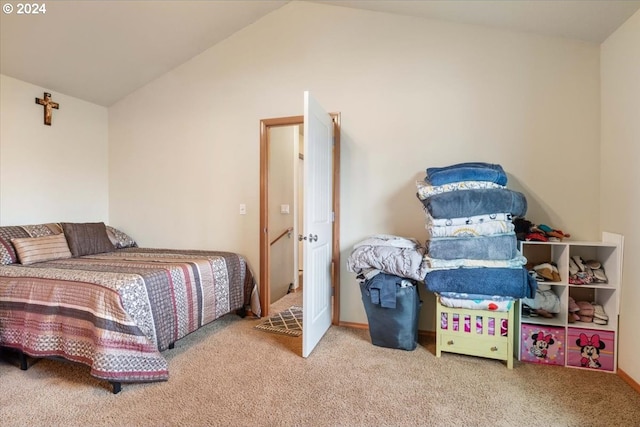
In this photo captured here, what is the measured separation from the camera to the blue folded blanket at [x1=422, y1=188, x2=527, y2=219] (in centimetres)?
220

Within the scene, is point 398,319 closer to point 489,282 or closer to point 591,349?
point 489,282

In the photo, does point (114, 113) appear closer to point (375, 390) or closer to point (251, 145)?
point (251, 145)

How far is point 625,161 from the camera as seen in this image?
2.12 meters

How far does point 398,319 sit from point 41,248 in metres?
3.14

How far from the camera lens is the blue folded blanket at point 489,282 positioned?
2166 mm

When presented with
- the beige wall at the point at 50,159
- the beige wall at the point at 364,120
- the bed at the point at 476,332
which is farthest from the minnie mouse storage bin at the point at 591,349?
the beige wall at the point at 50,159

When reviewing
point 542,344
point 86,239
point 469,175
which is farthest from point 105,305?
point 542,344

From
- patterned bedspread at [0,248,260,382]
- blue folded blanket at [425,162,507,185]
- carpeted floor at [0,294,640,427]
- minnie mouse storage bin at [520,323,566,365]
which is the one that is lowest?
carpeted floor at [0,294,640,427]

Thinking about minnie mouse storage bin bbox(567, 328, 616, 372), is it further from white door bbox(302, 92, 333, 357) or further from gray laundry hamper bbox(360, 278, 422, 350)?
white door bbox(302, 92, 333, 357)

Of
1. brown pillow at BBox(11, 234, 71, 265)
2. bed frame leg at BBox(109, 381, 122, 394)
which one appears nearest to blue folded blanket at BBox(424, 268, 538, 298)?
bed frame leg at BBox(109, 381, 122, 394)

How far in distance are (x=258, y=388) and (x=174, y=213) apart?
2385 mm

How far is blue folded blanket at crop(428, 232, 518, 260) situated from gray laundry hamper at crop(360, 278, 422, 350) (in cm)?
37

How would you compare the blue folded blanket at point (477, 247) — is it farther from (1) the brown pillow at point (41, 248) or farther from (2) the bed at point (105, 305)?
(1) the brown pillow at point (41, 248)

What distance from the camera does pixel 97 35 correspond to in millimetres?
2930
